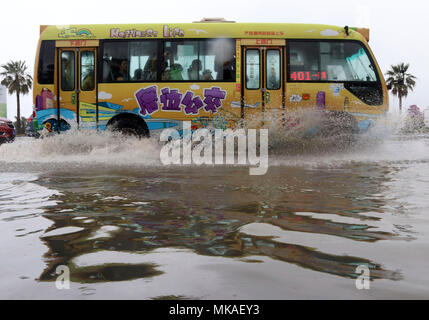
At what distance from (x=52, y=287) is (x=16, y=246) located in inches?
31.5

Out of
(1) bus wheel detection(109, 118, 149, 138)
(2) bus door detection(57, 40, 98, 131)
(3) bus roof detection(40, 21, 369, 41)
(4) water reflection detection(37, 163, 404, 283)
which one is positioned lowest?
(4) water reflection detection(37, 163, 404, 283)

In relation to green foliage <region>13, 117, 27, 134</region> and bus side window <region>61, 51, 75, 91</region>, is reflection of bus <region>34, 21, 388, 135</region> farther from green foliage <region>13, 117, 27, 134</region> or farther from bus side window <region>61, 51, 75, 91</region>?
green foliage <region>13, 117, 27, 134</region>

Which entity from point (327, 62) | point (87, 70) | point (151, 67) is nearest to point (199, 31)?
point (151, 67)

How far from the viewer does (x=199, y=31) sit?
10125 mm

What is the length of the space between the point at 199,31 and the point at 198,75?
109 cm

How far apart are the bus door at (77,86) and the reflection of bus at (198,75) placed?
0.02 meters

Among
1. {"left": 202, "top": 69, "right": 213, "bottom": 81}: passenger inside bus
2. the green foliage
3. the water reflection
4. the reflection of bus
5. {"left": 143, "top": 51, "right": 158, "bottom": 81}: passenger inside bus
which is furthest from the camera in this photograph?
the green foliage

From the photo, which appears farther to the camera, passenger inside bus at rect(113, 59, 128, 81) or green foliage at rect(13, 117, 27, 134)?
green foliage at rect(13, 117, 27, 134)

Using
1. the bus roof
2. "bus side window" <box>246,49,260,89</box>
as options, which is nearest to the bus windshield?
the bus roof

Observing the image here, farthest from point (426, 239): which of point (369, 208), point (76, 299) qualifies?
point (76, 299)

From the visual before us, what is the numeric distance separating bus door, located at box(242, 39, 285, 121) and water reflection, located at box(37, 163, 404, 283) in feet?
14.9

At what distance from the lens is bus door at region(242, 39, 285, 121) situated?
390 inches

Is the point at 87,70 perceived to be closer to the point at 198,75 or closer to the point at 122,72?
the point at 122,72
